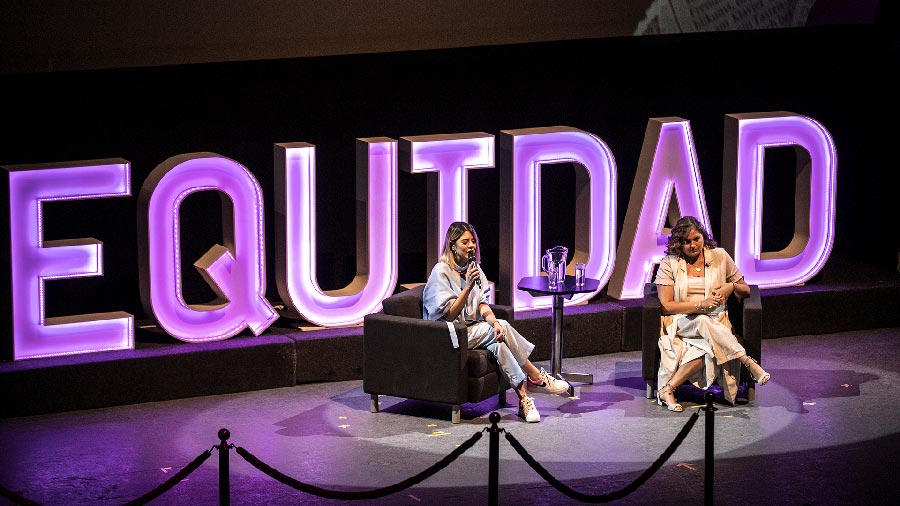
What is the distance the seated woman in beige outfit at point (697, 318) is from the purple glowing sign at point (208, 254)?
2.61 m

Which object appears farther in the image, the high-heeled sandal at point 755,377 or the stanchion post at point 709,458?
the high-heeled sandal at point 755,377

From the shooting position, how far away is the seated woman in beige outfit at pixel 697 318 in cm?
961

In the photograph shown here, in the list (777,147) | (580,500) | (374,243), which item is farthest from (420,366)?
(777,147)

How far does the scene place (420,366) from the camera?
9344 mm

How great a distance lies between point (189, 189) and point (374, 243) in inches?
53.3

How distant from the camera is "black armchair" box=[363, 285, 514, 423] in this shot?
923cm

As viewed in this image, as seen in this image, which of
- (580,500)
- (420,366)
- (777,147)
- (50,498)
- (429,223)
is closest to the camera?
(580,500)

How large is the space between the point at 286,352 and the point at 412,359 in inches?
44.2

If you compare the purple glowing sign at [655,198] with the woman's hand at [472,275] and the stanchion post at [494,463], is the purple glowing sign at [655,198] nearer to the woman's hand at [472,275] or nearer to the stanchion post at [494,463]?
the woman's hand at [472,275]

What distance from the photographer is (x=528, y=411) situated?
30.7 ft

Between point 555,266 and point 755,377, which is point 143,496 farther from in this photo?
point 755,377

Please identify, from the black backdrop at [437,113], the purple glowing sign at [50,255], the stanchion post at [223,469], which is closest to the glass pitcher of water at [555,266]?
the black backdrop at [437,113]

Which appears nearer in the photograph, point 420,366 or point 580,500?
point 580,500

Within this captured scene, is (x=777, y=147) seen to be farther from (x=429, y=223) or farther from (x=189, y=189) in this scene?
(x=189, y=189)
